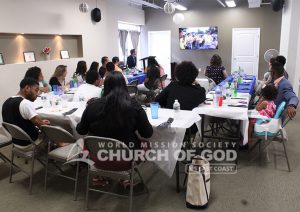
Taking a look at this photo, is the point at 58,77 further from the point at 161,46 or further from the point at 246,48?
the point at 246,48

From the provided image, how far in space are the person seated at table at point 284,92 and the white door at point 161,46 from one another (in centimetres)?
696

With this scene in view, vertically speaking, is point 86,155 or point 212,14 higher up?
point 212,14

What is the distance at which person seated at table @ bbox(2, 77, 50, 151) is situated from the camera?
272 centimetres

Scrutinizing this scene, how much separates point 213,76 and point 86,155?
12.9 ft

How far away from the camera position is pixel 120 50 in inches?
370

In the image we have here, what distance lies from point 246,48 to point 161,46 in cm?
313

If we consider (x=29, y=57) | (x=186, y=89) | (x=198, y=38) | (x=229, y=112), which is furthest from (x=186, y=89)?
(x=198, y=38)

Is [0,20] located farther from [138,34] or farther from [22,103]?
[138,34]

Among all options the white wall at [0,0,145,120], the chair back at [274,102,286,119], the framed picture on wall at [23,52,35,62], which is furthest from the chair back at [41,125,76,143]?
the framed picture on wall at [23,52,35,62]

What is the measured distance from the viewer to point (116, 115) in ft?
7.11

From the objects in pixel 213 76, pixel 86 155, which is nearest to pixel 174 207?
pixel 86 155

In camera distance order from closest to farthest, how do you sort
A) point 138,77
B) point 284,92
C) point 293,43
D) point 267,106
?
point 267,106
point 284,92
point 293,43
point 138,77

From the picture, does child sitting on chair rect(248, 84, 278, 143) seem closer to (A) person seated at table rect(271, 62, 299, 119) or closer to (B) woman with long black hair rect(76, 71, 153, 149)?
(A) person seated at table rect(271, 62, 299, 119)

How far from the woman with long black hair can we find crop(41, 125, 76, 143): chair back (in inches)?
8.5
